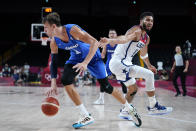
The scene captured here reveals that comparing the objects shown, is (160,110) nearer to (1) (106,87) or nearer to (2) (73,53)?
(1) (106,87)

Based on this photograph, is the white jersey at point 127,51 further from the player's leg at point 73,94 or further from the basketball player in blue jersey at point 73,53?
the player's leg at point 73,94

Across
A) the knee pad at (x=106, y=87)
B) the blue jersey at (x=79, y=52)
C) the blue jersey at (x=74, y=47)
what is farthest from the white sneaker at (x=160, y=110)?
the blue jersey at (x=74, y=47)

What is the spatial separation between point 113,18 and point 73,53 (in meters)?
18.4

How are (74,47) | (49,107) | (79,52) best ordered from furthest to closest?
(79,52), (74,47), (49,107)

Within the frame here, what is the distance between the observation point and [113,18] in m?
21.5

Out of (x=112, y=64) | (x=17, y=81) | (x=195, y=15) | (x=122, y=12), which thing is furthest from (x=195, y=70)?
(x=112, y=64)

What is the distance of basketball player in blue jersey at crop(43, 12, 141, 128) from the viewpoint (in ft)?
9.95

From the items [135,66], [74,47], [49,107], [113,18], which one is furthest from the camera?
[113,18]

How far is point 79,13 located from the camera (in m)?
21.9

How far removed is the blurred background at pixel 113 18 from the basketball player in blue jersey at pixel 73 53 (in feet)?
56.1

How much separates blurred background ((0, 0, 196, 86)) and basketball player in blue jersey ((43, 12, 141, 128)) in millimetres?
17099

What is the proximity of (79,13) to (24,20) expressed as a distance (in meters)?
5.01

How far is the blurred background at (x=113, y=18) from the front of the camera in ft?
67.6

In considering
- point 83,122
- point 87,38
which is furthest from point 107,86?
point 87,38
